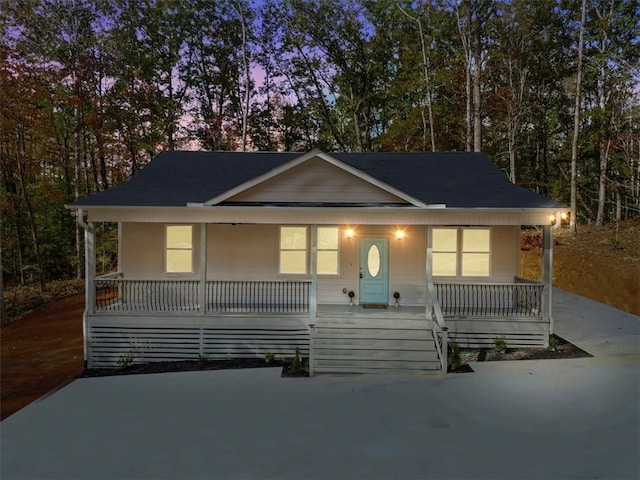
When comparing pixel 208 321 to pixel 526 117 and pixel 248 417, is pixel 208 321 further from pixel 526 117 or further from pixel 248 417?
pixel 526 117

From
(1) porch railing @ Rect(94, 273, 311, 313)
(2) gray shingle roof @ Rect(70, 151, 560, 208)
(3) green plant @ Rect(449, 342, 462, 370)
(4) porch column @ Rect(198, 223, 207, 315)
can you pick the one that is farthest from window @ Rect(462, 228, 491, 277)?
(4) porch column @ Rect(198, 223, 207, 315)

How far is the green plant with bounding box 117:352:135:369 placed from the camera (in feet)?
→ 33.1

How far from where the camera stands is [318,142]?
99.1ft

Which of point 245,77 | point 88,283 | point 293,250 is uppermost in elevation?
point 245,77

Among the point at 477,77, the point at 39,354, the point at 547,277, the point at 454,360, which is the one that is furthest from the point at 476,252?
the point at 477,77

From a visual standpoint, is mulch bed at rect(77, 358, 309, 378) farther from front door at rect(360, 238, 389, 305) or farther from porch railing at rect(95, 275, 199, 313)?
front door at rect(360, 238, 389, 305)

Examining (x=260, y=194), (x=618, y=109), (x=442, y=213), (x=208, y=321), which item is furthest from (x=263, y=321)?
(x=618, y=109)

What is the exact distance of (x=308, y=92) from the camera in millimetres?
30266

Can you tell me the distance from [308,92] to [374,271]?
71.6ft

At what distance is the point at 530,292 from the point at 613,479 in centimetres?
705

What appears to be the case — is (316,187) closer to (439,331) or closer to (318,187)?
(318,187)

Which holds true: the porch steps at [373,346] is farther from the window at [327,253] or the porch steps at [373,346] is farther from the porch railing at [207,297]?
the window at [327,253]

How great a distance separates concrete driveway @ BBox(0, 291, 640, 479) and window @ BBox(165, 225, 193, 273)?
3.97 metres

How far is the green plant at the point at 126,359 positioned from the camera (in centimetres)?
1009
